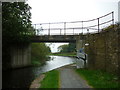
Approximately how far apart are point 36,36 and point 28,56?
4.16m

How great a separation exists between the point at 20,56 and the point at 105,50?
53.6 ft

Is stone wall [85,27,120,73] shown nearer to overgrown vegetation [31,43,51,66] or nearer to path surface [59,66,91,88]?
path surface [59,66,91,88]

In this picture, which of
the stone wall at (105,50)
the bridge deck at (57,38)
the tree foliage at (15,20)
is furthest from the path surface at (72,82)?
the bridge deck at (57,38)

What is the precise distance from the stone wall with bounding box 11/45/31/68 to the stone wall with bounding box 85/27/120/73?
1225 cm

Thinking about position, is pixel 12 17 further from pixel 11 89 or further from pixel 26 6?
pixel 11 89

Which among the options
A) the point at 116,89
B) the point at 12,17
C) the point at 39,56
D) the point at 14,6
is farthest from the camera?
the point at 39,56

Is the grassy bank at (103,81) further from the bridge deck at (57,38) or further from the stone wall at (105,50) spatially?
the bridge deck at (57,38)

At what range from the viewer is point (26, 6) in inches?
871

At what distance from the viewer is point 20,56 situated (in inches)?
1041

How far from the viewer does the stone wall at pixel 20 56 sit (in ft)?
82.2

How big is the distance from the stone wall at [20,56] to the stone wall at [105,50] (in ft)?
40.2

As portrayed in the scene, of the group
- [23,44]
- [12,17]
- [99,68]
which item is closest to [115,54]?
[99,68]

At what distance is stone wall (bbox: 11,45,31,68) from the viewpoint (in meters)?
25.1

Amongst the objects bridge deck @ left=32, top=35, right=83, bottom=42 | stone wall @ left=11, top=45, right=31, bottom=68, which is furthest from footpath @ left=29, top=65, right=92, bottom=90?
stone wall @ left=11, top=45, right=31, bottom=68
